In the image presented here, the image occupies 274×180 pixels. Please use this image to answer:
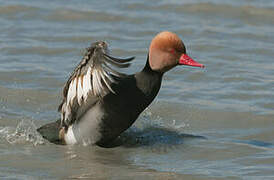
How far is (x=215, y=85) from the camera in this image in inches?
354

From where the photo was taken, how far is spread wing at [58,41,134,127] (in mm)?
6234

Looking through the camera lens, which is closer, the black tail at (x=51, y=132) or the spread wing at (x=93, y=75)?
the spread wing at (x=93, y=75)

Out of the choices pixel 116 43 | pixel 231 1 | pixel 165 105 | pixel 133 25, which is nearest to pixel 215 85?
pixel 165 105

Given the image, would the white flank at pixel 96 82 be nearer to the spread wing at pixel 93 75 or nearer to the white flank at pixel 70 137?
the spread wing at pixel 93 75

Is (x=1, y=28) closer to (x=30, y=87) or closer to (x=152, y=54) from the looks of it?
(x=30, y=87)

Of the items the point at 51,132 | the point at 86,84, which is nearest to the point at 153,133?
the point at 51,132

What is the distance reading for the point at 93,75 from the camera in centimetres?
629

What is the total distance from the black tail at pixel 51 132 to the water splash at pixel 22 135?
7 cm

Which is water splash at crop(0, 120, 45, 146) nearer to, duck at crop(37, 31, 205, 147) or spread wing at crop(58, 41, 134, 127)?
duck at crop(37, 31, 205, 147)

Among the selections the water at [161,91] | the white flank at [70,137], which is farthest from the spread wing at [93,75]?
the water at [161,91]

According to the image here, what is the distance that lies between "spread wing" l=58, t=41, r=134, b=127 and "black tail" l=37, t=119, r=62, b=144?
538 millimetres

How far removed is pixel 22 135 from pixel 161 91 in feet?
7.25

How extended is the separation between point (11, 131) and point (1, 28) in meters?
4.16

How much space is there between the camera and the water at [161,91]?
6641 millimetres
